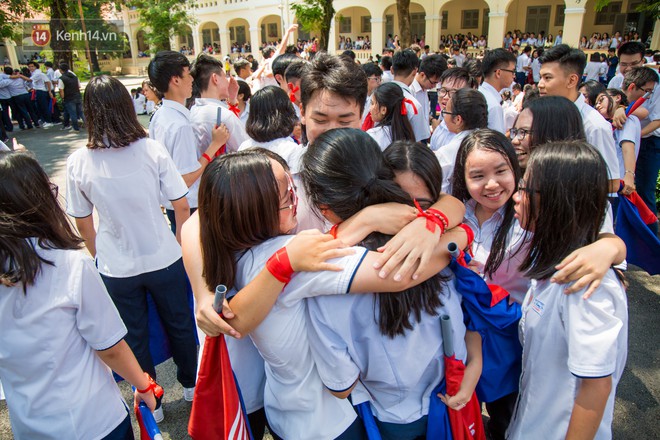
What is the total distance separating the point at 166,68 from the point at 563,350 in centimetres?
314

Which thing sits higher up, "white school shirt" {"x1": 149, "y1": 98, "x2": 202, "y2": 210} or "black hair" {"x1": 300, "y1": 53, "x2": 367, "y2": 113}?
"black hair" {"x1": 300, "y1": 53, "x2": 367, "y2": 113}

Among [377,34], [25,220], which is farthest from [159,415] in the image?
[377,34]

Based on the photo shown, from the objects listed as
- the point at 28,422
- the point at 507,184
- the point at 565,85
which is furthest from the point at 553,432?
the point at 565,85

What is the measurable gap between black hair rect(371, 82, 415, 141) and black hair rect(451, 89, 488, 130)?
1.46 feet

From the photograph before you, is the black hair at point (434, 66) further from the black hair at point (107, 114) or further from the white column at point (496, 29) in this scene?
the white column at point (496, 29)

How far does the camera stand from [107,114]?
2.30m

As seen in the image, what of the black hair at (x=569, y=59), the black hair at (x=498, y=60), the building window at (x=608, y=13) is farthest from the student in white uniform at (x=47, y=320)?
the building window at (x=608, y=13)

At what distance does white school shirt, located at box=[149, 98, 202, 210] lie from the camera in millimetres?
3145

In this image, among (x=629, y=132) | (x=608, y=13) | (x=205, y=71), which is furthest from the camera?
(x=608, y=13)

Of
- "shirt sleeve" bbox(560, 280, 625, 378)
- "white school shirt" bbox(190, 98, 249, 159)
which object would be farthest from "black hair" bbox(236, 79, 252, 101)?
"shirt sleeve" bbox(560, 280, 625, 378)

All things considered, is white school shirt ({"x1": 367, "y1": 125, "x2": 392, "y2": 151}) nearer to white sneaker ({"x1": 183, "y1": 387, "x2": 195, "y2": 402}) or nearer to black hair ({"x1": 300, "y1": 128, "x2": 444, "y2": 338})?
black hair ({"x1": 300, "y1": 128, "x2": 444, "y2": 338})

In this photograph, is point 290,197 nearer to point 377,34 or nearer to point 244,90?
point 244,90

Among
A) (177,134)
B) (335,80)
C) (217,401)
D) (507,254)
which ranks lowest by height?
(217,401)

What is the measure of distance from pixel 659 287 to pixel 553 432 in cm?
336
